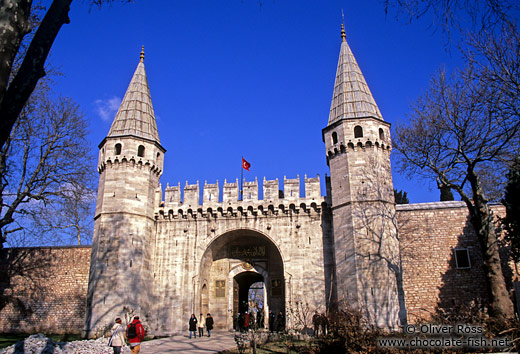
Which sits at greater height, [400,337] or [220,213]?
[220,213]

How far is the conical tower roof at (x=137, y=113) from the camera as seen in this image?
20891 mm

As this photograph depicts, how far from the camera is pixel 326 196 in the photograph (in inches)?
762

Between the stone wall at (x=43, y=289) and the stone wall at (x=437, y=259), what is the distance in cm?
1581

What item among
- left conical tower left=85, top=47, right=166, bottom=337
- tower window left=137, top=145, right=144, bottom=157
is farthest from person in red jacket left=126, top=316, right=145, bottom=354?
tower window left=137, top=145, right=144, bottom=157

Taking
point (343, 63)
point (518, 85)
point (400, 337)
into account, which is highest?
point (343, 63)

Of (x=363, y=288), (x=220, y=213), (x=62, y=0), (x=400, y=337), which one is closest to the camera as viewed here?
(x=62, y=0)

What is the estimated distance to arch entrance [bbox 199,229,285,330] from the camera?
2008 centimetres

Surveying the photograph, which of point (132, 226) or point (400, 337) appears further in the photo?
point (132, 226)

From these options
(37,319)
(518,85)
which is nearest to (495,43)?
(518,85)

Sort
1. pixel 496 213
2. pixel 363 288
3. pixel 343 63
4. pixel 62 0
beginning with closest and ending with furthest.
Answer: pixel 62 0 < pixel 363 288 < pixel 496 213 < pixel 343 63

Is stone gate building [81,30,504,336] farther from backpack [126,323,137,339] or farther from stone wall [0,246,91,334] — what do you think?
backpack [126,323,137,339]

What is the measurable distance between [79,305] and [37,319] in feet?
7.48

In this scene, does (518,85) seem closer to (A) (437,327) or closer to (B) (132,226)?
(A) (437,327)

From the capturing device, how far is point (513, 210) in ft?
55.0
